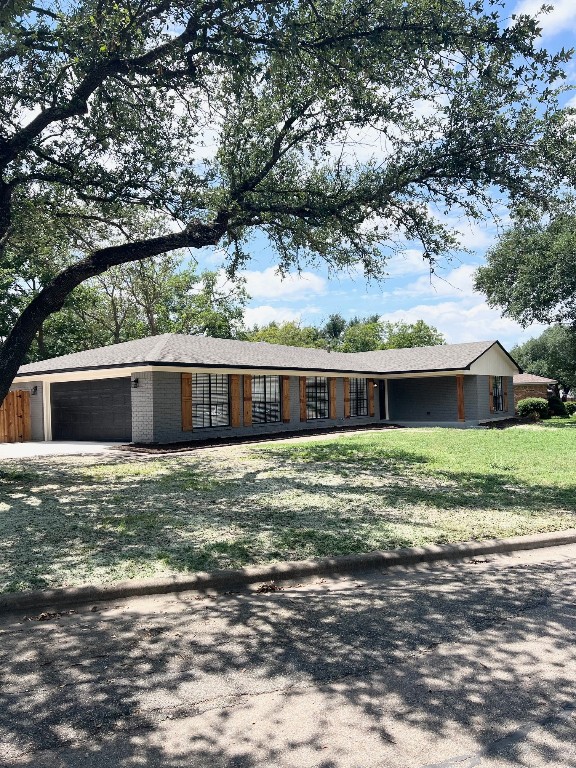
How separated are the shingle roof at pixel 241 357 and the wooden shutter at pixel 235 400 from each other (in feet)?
2.29

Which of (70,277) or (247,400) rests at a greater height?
(70,277)

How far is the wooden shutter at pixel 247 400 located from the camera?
70.4 ft

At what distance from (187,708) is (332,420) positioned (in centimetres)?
2286

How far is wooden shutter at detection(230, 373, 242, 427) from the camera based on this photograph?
833 inches

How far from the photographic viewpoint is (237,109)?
12164mm

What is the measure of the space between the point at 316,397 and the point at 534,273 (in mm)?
11184

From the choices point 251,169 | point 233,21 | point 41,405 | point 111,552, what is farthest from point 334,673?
point 41,405

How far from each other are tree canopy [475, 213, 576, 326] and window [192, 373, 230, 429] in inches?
556

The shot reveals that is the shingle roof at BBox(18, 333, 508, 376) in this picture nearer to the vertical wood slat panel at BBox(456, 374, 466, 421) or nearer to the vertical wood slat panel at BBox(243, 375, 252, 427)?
the vertical wood slat panel at BBox(243, 375, 252, 427)

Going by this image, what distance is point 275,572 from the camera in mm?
5395

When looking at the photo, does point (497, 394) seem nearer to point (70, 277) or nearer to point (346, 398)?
point (346, 398)

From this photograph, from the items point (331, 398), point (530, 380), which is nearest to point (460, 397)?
point (331, 398)

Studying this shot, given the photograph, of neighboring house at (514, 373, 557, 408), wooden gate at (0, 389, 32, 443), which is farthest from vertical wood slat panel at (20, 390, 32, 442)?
neighboring house at (514, 373, 557, 408)

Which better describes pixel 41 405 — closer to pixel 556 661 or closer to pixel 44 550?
pixel 44 550
